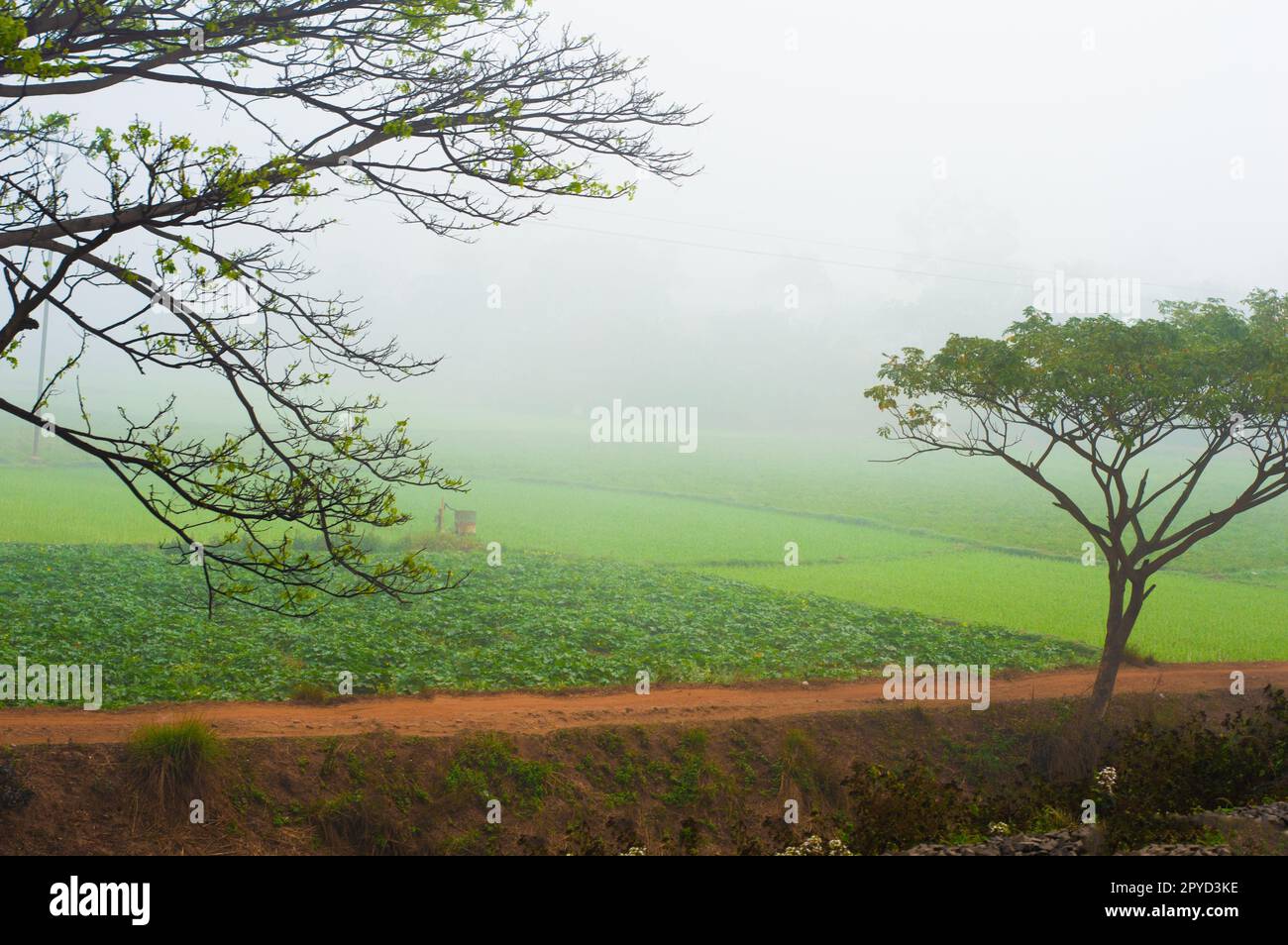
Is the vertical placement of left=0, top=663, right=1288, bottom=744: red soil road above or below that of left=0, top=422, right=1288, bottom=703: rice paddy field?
below

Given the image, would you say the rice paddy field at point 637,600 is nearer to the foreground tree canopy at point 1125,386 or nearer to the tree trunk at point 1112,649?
the tree trunk at point 1112,649

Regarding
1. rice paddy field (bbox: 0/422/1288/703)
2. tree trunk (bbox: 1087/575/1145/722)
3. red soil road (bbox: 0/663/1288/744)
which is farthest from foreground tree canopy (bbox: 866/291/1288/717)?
rice paddy field (bbox: 0/422/1288/703)

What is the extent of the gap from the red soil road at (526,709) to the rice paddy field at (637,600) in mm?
508

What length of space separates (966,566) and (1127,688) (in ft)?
46.9

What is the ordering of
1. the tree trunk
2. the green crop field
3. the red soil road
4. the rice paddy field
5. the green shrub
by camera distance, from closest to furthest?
the green shrub → the red soil road → the green crop field → the rice paddy field → the tree trunk

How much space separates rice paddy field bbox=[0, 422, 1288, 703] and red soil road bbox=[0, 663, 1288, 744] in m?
0.51

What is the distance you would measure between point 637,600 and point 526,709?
6.98m

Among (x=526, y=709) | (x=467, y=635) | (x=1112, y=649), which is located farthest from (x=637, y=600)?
(x=1112, y=649)

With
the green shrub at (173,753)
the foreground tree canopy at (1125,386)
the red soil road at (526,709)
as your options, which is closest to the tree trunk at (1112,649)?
the foreground tree canopy at (1125,386)

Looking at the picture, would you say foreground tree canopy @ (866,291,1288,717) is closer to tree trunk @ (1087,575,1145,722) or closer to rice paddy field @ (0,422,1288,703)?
tree trunk @ (1087,575,1145,722)

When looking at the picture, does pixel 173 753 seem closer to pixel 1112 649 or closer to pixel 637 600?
pixel 637 600

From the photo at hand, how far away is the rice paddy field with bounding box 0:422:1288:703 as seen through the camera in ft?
48.6

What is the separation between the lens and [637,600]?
814 inches
